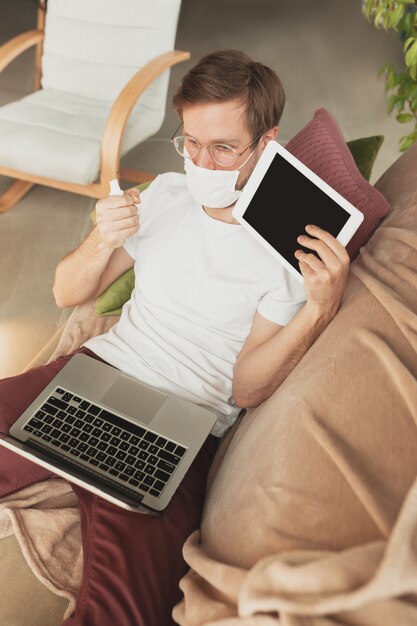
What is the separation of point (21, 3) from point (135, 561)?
4.47 m

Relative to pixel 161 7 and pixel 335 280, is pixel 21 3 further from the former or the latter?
A: pixel 335 280

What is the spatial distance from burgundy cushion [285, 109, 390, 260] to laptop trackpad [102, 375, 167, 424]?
53 centimetres

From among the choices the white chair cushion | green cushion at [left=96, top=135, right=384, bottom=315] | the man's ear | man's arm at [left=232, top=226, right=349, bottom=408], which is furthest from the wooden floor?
the man's ear

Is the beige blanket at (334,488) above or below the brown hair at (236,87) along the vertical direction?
below

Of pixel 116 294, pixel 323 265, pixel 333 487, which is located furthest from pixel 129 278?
pixel 333 487

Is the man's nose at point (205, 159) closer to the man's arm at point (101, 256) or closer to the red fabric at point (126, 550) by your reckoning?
the man's arm at point (101, 256)

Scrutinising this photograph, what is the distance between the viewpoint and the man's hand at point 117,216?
1.26 metres

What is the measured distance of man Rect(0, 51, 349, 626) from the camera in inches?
43.3

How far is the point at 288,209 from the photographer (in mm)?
1126

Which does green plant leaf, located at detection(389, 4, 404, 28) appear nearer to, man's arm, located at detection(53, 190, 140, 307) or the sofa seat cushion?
Answer: the sofa seat cushion

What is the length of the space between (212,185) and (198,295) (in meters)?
0.24

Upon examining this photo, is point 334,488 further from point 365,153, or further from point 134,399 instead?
point 365,153

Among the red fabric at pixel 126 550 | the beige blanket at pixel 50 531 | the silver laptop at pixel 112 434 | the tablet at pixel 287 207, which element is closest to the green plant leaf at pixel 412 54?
the tablet at pixel 287 207

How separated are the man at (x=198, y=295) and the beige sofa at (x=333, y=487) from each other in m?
0.07
